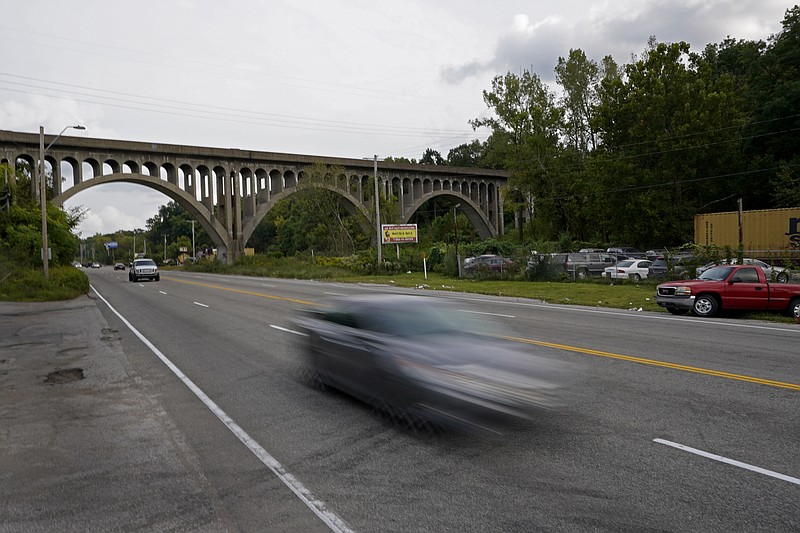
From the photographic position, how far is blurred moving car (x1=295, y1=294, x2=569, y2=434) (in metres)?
6.34

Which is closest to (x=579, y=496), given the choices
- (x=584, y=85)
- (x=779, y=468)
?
(x=779, y=468)

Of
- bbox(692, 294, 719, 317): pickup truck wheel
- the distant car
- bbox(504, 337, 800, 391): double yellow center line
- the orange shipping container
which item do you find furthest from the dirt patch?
the distant car

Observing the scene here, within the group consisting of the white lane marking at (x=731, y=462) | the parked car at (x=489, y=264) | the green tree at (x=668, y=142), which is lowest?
the white lane marking at (x=731, y=462)

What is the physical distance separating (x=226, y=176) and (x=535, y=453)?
2551 inches

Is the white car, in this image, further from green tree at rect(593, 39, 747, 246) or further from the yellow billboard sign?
the yellow billboard sign

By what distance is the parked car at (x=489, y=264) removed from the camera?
36500mm

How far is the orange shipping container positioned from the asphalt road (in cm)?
2849

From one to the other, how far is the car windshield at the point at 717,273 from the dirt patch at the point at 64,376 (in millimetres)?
16009

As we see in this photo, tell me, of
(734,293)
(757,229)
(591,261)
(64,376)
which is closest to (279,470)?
(64,376)

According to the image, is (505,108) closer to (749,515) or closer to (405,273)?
(405,273)

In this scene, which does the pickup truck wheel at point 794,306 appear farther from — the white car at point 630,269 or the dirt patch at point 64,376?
the dirt patch at point 64,376

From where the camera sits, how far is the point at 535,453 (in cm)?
578

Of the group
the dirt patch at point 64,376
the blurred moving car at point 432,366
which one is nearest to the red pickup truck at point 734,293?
the blurred moving car at point 432,366

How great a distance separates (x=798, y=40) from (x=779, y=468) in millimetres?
59254
